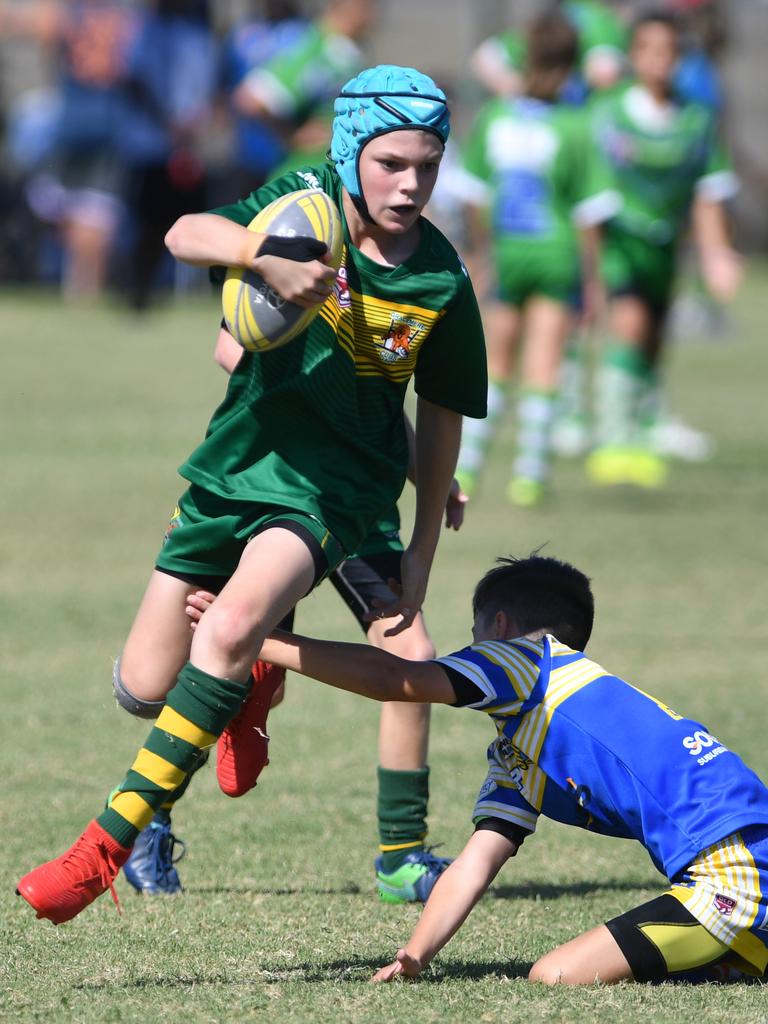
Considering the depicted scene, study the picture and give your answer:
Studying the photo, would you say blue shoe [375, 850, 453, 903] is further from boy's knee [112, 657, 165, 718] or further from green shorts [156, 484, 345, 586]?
green shorts [156, 484, 345, 586]

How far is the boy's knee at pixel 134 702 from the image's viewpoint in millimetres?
4031

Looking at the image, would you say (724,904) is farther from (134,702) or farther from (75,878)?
(134,702)

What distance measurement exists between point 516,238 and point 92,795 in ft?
18.2

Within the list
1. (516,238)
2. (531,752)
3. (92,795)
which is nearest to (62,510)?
(516,238)

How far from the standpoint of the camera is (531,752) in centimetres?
356

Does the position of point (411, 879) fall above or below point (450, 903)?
below

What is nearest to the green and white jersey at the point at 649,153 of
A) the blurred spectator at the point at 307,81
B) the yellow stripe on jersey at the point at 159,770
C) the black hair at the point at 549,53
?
→ the black hair at the point at 549,53

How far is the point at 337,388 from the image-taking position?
3.72m

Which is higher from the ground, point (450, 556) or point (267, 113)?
point (267, 113)

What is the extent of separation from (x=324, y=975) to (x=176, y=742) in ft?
1.81

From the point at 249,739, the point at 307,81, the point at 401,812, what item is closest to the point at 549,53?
the point at 307,81

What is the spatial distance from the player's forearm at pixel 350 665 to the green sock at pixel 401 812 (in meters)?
0.86

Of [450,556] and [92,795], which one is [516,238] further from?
[92,795]

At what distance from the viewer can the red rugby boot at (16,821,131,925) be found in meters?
3.27
